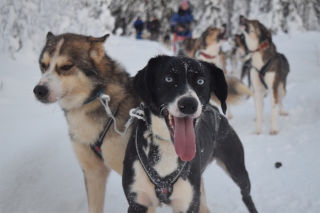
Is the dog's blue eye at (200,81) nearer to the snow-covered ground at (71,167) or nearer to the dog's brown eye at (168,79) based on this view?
the dog's brown eye at (168,79)

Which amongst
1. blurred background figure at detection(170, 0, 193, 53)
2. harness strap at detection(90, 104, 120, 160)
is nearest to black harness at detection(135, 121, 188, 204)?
harness strap at detection(90, 104, 120, 160)

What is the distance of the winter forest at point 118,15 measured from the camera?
7188 mm

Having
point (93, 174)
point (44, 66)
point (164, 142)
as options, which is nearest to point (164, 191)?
point (164, 142)

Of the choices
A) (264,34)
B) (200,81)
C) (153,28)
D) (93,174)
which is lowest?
(153,28)

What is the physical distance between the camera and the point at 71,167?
3.90 m

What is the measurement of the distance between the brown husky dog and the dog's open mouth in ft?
2.53

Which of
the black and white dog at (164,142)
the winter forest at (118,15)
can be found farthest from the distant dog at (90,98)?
the winter forest at (118,15)

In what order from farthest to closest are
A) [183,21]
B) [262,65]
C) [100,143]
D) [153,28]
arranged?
[153,28] < [183,21] < [262,65] < [100,143]

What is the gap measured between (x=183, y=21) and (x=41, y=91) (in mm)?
11377

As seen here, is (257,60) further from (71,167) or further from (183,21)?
(183,21)

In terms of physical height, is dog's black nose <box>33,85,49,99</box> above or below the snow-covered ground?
above

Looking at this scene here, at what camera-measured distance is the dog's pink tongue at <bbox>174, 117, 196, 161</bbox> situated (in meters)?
2.00

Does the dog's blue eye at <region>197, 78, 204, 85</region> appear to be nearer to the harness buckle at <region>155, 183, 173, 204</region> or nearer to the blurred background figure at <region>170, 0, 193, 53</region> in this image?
the harness buckle at <region>155, 183, 173, 204</region>

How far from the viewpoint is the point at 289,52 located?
1492 centimetres
